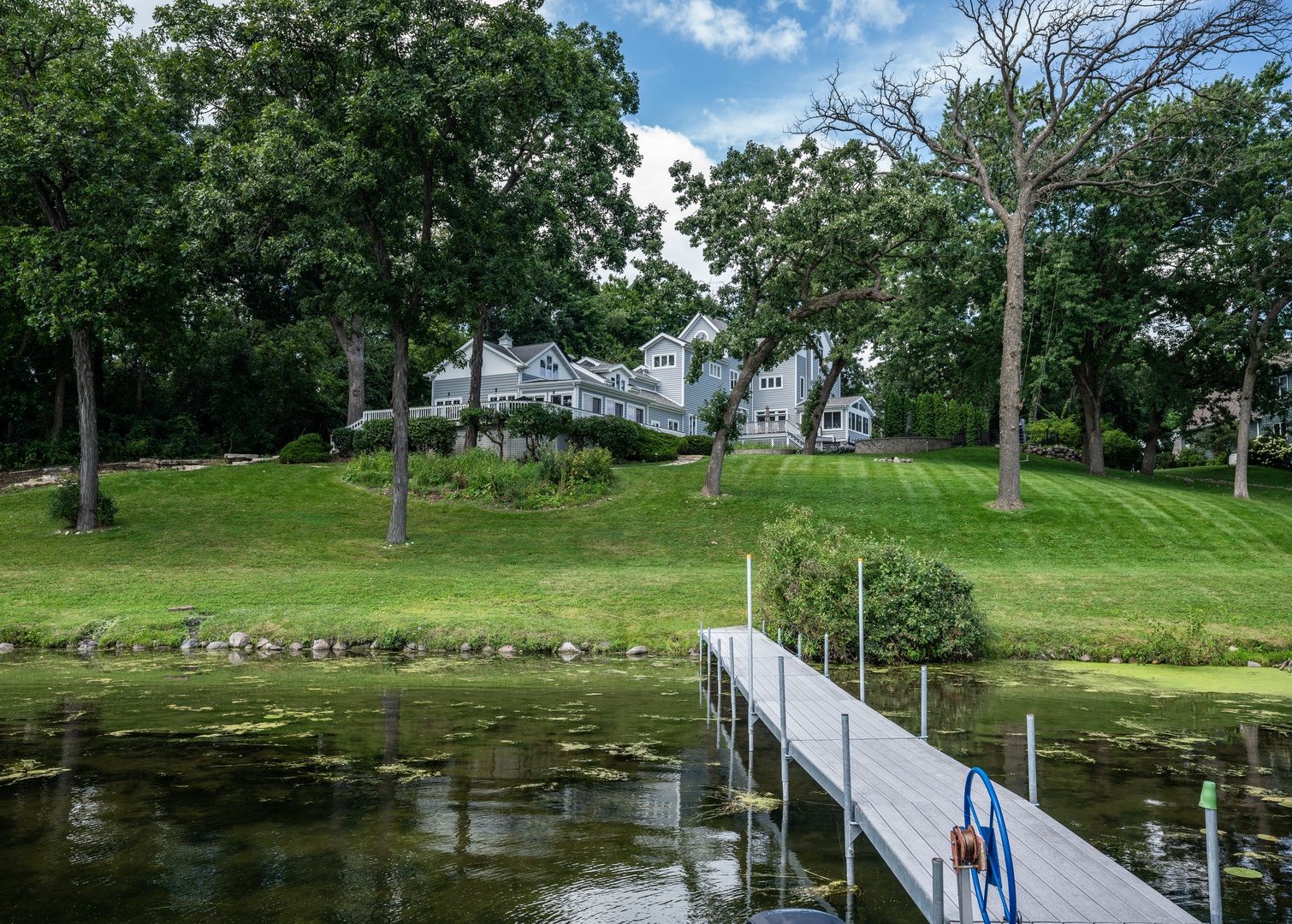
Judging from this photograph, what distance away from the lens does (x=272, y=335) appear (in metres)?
50.0

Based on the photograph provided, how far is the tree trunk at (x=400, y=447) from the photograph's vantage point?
26406 mm

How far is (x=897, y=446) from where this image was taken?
58.9m

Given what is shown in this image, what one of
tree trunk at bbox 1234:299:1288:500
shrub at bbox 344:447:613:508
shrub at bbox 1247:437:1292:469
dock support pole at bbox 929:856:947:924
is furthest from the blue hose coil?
shrub at bbox 1247:437:1292:469

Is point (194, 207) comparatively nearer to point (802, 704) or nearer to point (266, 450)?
point (802, 704)

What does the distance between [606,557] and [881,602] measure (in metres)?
11.1

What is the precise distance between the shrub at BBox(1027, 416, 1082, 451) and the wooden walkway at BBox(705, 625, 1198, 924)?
53902 millimetres

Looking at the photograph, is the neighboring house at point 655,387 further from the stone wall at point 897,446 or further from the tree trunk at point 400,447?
the tree trunk at point 400,447

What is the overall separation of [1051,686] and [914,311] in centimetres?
2538

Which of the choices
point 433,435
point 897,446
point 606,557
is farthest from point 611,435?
point 897,446

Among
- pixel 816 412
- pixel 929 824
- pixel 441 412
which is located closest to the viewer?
pixel 929 824

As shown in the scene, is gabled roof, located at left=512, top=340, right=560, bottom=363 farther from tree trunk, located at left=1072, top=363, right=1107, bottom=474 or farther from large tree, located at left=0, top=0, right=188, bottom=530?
tree trunk, located at left=1072, top=363, right=1107, bottom=474

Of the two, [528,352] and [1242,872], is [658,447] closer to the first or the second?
[528,352]

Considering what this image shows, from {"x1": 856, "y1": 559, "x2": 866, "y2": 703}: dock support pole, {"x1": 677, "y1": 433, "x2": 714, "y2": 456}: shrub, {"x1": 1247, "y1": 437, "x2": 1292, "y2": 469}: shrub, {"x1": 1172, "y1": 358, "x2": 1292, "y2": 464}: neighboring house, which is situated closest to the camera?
{"x1": 856, "y1": 559, "x2": 866, "y2": 703}: dock support pole

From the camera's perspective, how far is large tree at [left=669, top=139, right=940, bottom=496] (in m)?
28.2
